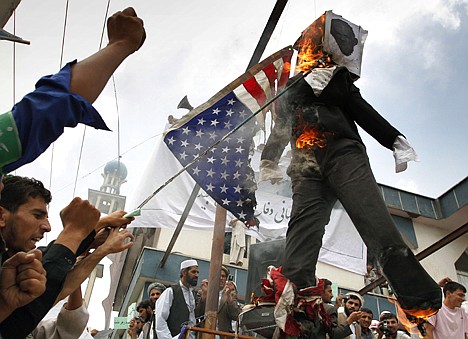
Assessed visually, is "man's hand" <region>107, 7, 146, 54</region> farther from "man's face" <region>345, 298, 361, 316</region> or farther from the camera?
the camera

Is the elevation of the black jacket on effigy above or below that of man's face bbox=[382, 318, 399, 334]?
above

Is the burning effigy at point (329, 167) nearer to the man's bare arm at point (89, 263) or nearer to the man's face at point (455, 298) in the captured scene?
the man's bare arm at point (89, 263)

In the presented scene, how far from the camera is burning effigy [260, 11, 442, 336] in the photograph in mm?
2773

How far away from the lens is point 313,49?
4.14m

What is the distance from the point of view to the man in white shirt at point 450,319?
467cm

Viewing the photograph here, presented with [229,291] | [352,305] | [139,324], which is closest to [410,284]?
[352,305]

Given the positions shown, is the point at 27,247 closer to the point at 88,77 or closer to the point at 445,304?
the point at 88,77

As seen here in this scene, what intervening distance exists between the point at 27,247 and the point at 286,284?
1.74 meters

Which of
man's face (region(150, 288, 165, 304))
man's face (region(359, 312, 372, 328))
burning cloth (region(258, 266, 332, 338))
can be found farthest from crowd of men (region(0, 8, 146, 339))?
man's face (region(150, 288, 165, 304))

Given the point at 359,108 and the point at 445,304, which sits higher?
the point at 359,108

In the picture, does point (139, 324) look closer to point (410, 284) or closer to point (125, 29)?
point (410, 284)

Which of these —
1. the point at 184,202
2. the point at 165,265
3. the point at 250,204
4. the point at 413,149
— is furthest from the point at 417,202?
the point at 413,149

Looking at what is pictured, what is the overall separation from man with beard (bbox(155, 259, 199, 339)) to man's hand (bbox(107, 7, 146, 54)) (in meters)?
5.11

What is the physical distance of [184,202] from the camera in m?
7.52
